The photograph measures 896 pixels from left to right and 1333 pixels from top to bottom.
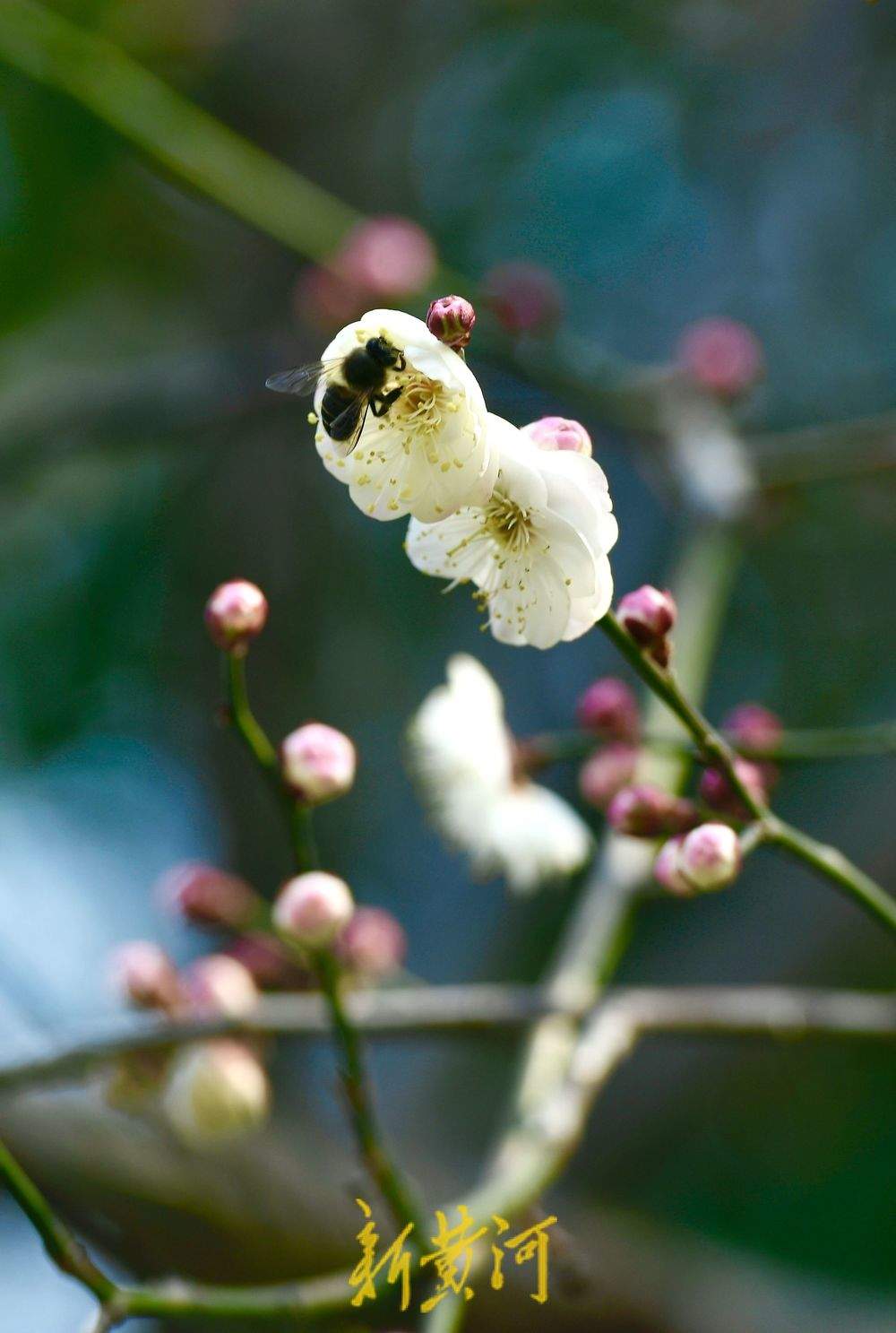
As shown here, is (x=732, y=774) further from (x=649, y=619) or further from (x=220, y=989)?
(x=220, y=989)

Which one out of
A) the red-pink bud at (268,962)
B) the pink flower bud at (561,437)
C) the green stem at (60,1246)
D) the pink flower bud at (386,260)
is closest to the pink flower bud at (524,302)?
the pink flower bud at (386,260)

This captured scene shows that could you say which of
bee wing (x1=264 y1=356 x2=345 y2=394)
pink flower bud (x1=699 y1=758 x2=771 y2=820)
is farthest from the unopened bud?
bee wing (x1=264 y1=356 x2=345 y2=394)

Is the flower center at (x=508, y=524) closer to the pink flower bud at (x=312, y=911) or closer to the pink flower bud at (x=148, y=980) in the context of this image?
the pink flower bud at (x=312, y=911)

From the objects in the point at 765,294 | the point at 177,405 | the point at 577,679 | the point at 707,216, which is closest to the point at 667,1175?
the point at 577,679

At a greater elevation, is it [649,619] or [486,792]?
[486,792]

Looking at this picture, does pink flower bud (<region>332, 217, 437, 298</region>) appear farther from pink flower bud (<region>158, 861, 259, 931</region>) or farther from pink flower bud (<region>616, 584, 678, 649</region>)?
pink flower bud (<region>616, 584, 678, 649</region>)

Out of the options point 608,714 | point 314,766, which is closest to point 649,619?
point 314,766
